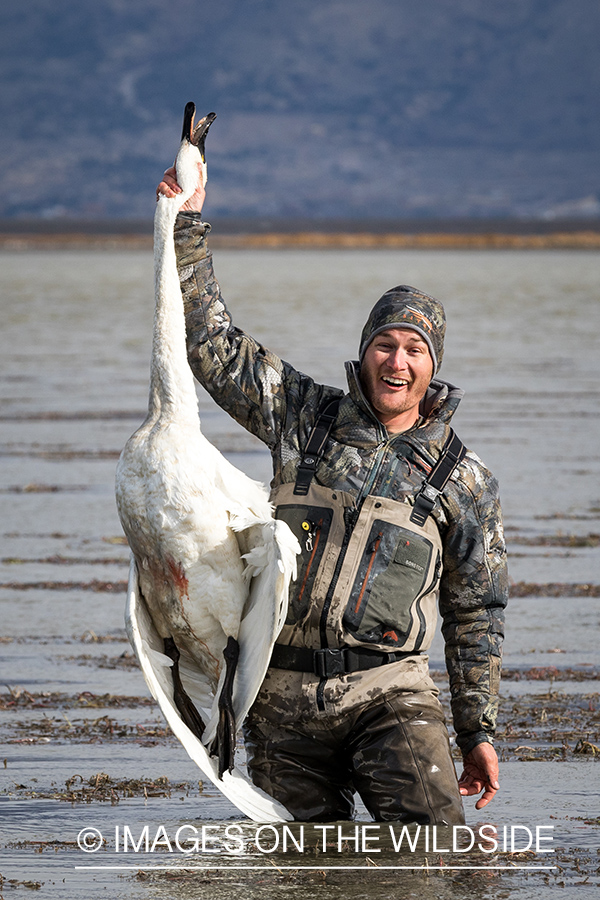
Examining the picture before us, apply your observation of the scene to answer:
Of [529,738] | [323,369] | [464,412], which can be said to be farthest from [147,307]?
[529,738]

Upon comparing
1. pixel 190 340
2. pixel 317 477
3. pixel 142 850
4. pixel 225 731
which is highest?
pixel 190 340

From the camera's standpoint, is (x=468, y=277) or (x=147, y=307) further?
(x=468, y=277)

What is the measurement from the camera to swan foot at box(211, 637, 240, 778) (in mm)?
4902

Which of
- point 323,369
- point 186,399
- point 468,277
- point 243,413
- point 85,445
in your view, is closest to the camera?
point 186,399

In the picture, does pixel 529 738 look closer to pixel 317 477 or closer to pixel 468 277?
pixel 317 477

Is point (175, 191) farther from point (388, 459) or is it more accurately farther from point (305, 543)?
point (305, 543)

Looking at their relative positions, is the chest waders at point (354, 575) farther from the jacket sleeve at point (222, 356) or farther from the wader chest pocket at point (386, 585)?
the jacket sleeve at point (222, 356)

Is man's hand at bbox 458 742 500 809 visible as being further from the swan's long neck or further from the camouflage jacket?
the swan's long neck

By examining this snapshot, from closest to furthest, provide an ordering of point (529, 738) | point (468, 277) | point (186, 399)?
point (186, 399), point (529, 738), point (468, 277)

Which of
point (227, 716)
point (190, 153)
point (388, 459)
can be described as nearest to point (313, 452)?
point (388, 459)

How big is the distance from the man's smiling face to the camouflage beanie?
0.09ft

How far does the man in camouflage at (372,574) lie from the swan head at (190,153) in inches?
2.7

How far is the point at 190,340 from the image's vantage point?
5.11 meters

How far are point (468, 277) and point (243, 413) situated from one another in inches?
1922
